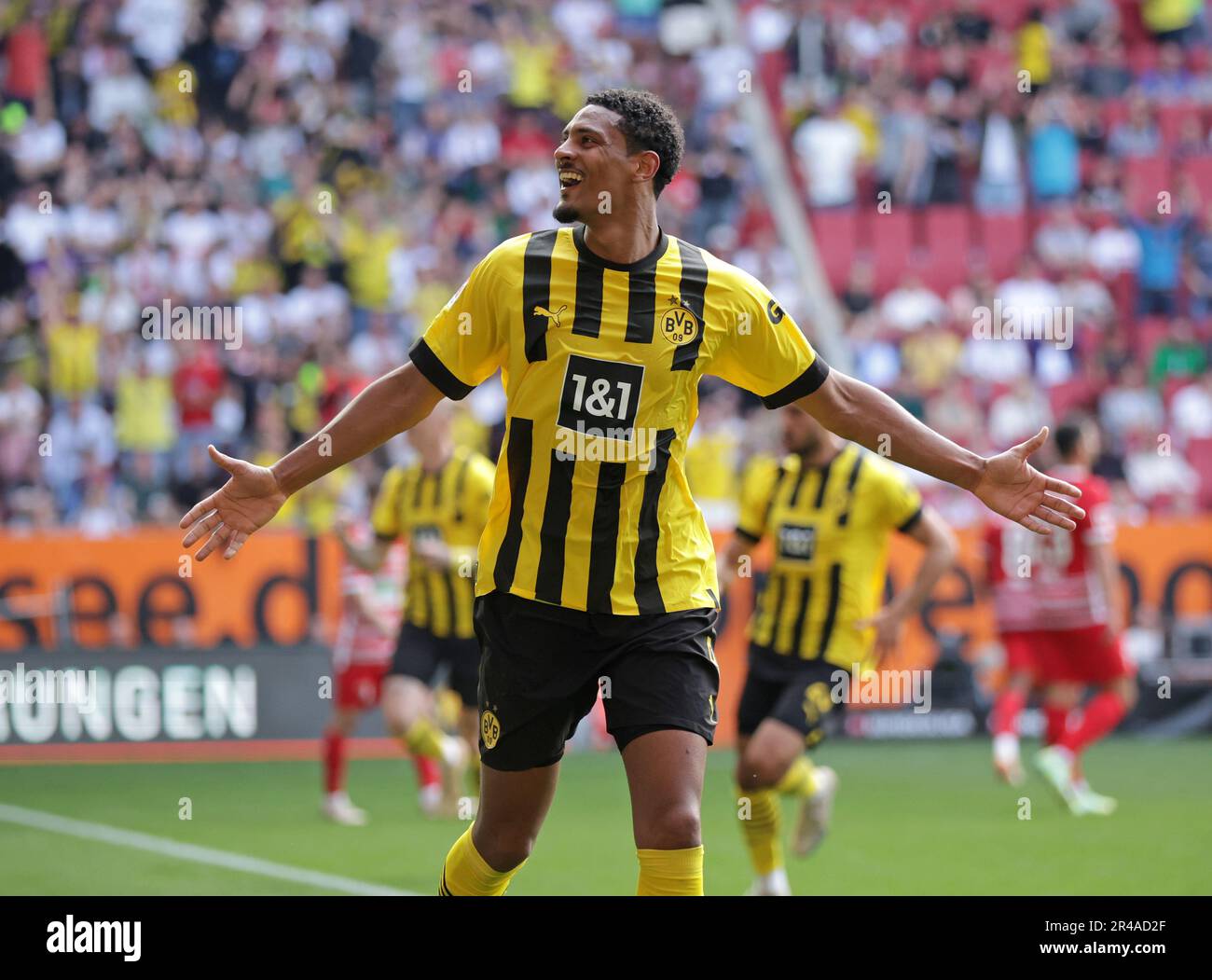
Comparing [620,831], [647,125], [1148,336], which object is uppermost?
[1148,336]

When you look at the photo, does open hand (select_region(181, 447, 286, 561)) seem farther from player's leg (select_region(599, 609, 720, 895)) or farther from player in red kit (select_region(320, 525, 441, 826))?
player in red kit (select_region(320, 525, 441, 826))

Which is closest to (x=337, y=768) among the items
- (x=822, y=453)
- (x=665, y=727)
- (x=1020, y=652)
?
(x=822, y=453)

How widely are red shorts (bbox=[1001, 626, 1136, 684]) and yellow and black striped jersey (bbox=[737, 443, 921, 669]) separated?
391 cm

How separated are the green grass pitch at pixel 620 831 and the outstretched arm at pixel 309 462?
11.1 ft

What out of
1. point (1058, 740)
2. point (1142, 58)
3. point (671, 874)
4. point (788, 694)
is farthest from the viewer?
point (1142, 58)

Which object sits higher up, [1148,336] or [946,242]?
[946,242]

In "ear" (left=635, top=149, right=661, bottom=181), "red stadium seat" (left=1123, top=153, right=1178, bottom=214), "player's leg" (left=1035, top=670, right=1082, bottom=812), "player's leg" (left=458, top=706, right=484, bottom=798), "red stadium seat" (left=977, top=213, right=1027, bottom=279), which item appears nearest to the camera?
"ear" (left=635, top=149, right=661, bottom=181)

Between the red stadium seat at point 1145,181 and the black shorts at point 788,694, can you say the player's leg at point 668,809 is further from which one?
the red stadium seat at point 1145,181

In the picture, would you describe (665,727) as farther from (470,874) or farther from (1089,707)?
(1089,707)

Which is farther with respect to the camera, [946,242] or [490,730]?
[946,242]

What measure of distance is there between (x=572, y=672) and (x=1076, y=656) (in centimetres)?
734

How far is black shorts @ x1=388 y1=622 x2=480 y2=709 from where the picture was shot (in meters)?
10.3

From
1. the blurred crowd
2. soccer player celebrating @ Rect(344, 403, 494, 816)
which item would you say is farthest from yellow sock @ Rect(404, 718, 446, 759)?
the blurred crowd

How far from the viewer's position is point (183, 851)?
9.70 metres
